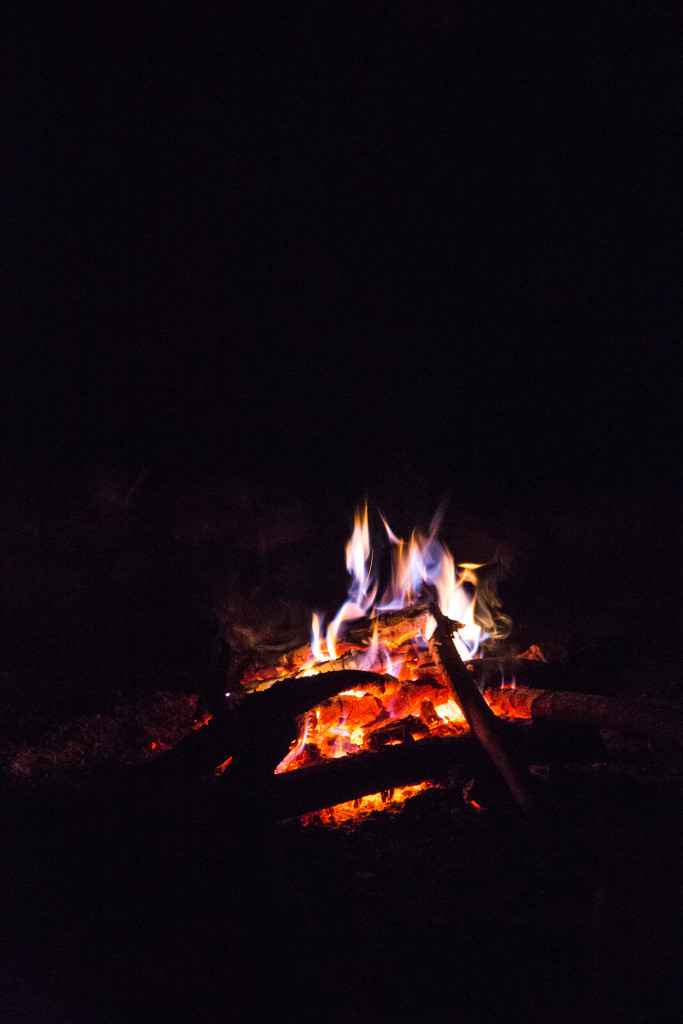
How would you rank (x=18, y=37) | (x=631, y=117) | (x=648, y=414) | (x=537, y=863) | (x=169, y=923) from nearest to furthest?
(x=169, y=923), (x=537, y=863), (x=18, y=37), (x=631, y=117), (x=648, y=414)

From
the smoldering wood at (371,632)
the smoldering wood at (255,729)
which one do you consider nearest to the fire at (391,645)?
the smoldering wood at (371,632)

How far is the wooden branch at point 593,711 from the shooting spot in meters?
2.12

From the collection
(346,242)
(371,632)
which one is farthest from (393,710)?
(346,242)

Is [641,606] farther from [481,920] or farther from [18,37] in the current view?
[18,37]

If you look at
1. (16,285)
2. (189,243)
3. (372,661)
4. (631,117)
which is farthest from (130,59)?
(372,661)

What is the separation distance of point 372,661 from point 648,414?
212 cm

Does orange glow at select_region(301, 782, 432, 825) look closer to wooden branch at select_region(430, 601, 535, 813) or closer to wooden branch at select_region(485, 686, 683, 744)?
wooden branch at select_region(430, 601, 535, 813)

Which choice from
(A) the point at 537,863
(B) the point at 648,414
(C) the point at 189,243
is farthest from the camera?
(B) the point at 648,414

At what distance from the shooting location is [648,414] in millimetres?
3459

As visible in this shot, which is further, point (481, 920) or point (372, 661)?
point (372, 661)

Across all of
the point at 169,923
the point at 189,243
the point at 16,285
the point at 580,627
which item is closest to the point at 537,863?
the point at 169,923

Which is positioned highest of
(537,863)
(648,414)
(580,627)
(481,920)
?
(648,414)

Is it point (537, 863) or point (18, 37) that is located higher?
point (18, 37)

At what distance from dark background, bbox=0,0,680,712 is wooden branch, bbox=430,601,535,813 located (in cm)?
90
